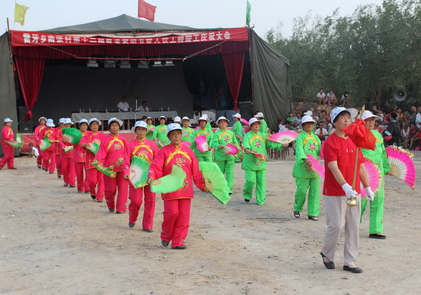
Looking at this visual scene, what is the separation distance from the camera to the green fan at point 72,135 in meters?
13.2

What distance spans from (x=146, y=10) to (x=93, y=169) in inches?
573

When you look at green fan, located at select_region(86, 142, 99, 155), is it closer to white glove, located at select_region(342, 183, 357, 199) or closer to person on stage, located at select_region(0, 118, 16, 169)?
white glove, located at select_region(342, 183, 357, 199)

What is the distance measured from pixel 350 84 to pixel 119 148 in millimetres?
23696

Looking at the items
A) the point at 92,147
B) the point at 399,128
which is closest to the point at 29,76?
the point at 92,147

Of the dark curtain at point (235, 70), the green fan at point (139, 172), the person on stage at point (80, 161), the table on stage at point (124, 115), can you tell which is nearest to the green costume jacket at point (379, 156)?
the green fan at point (139, 172)

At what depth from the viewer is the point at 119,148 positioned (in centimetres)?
1009

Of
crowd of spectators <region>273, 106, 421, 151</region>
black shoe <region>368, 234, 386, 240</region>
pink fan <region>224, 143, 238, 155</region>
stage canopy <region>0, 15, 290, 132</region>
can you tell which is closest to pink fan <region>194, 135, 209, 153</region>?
pink fan <region>224, 143, 238, 155</region>

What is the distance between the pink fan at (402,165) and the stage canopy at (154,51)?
51.2 ft

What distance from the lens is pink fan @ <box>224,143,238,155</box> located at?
472 inches

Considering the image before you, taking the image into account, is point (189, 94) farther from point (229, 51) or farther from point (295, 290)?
point (295, 290)

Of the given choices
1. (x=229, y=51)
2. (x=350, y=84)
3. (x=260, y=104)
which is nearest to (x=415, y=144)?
(x=260, y=104)

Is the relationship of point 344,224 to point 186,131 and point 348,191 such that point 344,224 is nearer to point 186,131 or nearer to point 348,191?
point 348,191

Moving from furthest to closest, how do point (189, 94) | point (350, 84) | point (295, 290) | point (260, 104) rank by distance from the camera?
point (350, 84), point (189, 94), point (260, 104), point (295, 290)

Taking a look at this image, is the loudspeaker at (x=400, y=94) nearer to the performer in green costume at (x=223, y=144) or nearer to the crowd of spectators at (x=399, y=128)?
the crowd of spectators at (x=399, y=128)
